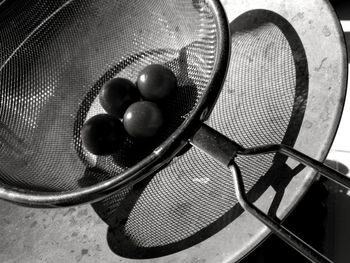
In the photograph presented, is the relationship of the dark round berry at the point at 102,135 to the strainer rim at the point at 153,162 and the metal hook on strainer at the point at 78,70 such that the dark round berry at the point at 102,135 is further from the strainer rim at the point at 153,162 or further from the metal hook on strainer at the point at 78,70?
the strainer rim at the point at 153,162

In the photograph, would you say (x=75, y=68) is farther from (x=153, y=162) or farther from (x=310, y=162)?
(x=310, y=162)

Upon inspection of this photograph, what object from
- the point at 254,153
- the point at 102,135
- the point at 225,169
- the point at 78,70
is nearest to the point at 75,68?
the point at 78,70

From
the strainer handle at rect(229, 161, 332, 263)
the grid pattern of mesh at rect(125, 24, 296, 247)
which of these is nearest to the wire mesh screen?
the grid pattern of mesh at rect(125, 24, 296, 247)

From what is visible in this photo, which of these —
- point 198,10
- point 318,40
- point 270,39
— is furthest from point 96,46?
point 318,40

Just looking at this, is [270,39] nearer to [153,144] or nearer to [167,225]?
[153,144]

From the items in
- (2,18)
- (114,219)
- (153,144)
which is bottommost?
(114,219)
